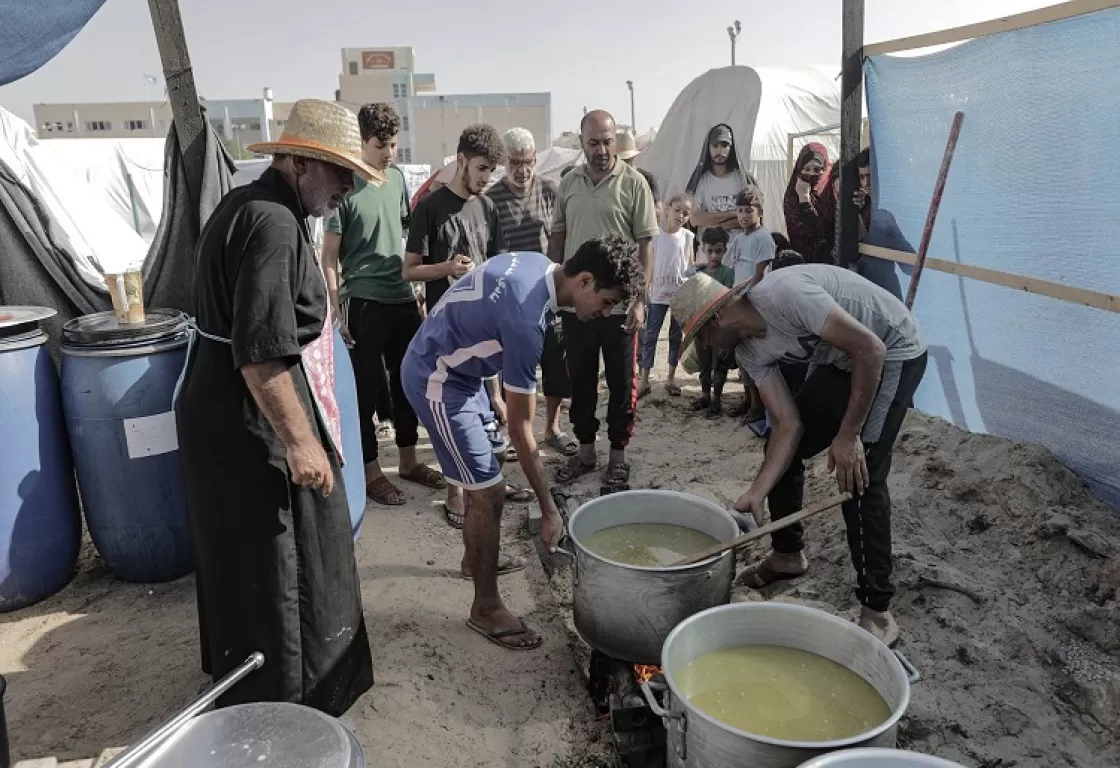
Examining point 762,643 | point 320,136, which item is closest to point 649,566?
point 762,643

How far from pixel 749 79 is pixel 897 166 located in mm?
9028

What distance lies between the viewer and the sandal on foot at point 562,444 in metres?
5.08

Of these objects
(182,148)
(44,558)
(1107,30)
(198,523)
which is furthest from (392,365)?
(1107,30)

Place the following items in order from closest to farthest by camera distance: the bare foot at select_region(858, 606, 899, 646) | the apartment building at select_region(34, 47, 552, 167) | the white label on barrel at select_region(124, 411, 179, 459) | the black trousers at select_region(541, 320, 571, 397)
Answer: the bare foot at select_region(858, 606, 899, 646) < the white label on barrel at select_region(124, 411, 179, 459) < the black trousers at select_region(541, 320, 571, 397) < the apartment building at select_region(34, 47, 552, 167)

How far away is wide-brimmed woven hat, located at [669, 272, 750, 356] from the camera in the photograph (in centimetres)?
263

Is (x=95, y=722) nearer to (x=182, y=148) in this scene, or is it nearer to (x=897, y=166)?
(x=182, y=148)

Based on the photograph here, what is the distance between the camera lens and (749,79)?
41.5 ft

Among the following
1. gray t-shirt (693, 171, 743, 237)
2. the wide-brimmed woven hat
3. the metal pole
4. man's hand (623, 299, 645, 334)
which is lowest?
the metal pole

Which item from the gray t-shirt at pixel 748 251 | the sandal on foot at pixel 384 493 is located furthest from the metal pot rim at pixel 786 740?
the gray t-shirt at pixel 748 251

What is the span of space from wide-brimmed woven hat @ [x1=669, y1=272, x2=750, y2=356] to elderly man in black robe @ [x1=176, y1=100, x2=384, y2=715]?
1.12 meters

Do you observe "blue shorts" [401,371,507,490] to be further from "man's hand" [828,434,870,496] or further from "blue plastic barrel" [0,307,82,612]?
"blue plastic barrel" [0,307,82,612]

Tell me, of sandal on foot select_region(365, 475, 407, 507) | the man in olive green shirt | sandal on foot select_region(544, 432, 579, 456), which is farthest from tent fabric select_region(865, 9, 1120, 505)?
sandal on foot select_region(365, 475, 407, 507)

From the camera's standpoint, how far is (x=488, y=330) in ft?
9.04

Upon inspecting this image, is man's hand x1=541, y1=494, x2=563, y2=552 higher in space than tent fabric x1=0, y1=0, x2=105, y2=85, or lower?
lower
